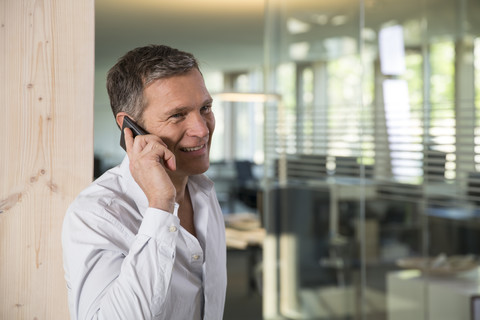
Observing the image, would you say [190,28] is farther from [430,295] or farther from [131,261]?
[430,295]

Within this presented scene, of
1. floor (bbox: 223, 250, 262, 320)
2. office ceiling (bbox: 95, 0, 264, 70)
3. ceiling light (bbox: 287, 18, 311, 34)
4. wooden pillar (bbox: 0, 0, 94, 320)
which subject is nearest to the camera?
wooden pillar (bbox: 0, 0, 94, 320)

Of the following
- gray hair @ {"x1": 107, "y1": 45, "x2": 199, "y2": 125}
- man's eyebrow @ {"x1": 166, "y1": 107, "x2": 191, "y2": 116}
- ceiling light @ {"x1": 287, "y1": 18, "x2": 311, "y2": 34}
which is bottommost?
man's eyebrow @ {"x1": 166, "y1": 107, "x2": 191, "y2": 116}

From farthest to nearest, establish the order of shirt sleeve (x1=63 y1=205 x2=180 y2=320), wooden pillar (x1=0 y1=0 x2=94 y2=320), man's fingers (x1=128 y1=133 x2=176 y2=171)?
wooden pillar (x1=0 y1=0 x2=94 y2=320) < man's fingers (x1=128 y1=133 x2=176 y2=171) < shirt sleeve (x1=63 y1=205 x2=180 y2=320)

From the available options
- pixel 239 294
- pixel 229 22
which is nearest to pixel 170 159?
pixel 229 22

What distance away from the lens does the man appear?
3.42 ft

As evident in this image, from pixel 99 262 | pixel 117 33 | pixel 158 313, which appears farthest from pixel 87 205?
pixel 117 33

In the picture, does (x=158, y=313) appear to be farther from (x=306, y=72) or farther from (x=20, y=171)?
(x=306, y=72)

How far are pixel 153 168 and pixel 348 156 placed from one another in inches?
120

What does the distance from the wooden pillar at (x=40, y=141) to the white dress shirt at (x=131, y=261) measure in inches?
9.4

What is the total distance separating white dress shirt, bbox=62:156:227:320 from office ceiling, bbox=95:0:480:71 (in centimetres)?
51

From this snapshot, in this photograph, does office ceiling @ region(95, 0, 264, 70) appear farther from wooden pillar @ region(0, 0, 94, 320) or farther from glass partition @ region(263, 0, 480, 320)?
glass partition @ region(263, 0, 480, 320)

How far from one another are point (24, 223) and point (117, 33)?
617mm

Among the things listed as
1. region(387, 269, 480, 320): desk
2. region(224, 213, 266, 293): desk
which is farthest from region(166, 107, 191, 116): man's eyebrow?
region(387, 269, 480, 320): desk

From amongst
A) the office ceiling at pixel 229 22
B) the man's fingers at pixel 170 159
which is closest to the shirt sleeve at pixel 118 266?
the man's fingers at pixel 170 159
